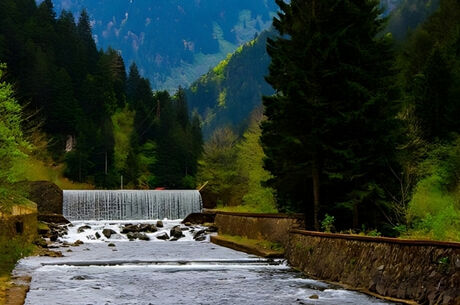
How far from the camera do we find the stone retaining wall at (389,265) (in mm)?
10608

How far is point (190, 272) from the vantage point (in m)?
18.5

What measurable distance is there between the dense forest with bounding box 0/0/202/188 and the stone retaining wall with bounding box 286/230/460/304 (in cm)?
6139

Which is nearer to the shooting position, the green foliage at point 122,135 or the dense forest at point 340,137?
the dense forest at point 340,137

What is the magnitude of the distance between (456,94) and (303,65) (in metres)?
25.1

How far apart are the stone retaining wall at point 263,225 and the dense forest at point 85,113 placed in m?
48.5

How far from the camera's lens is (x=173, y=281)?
53.5ft

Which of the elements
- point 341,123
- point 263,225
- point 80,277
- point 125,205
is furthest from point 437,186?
point 125,205

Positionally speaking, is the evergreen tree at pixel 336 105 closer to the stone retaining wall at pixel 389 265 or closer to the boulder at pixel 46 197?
the stone retaining wall at pixel 389 265

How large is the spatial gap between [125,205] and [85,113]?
4505 cm

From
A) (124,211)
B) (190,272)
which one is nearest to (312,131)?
(190,272)

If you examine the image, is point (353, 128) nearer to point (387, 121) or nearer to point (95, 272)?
point (387, 121)

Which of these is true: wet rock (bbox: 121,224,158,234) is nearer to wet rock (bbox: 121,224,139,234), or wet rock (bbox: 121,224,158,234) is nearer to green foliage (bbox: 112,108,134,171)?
wet rock (bbox: 121,224,139,234)

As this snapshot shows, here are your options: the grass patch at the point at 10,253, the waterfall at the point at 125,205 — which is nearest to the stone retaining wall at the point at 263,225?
the grass patch at the point at 10,253

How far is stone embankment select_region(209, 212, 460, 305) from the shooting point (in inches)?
419
